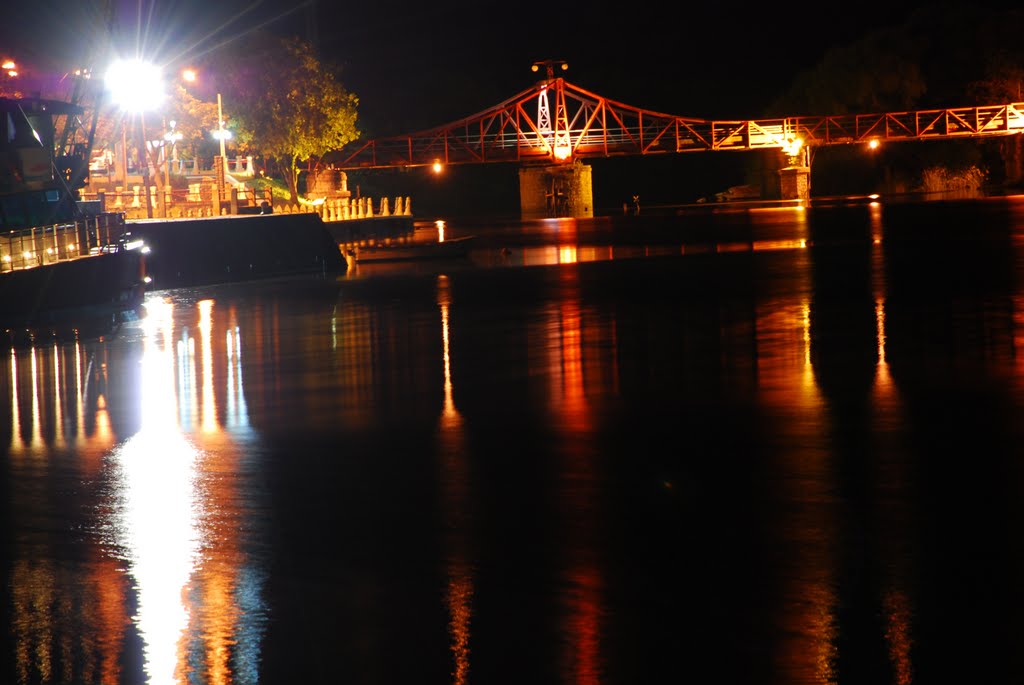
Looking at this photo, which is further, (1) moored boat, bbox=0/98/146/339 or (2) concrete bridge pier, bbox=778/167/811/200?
(2) concrete bridge pier, bbox=778/167/811/200

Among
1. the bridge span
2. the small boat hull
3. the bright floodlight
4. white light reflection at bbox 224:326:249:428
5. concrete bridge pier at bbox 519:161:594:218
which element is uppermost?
the bridge span

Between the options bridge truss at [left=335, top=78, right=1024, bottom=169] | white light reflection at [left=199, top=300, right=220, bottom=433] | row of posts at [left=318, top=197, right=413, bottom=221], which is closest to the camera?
white light reflection at [left=199, top=300, right=220, bottom=433]

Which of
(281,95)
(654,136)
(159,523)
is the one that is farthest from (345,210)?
(654,136)

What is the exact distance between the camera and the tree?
77.8 metres

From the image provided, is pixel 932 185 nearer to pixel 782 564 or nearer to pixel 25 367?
pixel 25 367

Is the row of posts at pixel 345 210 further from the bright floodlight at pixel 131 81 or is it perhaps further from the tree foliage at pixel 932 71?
the tree foliage at pixel 932 71

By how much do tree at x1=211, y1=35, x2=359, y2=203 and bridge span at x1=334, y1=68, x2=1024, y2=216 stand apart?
40709 mm

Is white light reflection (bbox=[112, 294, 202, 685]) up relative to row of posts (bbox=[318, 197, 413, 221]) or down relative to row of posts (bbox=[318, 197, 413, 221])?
down

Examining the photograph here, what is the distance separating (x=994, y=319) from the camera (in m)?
22.4

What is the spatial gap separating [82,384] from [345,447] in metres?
6.54

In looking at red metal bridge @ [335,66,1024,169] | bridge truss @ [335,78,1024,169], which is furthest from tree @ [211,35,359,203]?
red metal bridge @ [335,66,1024,169]

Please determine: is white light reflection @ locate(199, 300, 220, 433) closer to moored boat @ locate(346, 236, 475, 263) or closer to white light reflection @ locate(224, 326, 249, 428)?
white light reflection @ locate(224, 326, 249, 428)

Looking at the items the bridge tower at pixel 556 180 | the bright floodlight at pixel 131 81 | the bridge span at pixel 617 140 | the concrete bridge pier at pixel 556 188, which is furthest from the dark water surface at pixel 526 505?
the bridge tower at pixel 556 180

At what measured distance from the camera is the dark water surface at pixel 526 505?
7.60 metres
